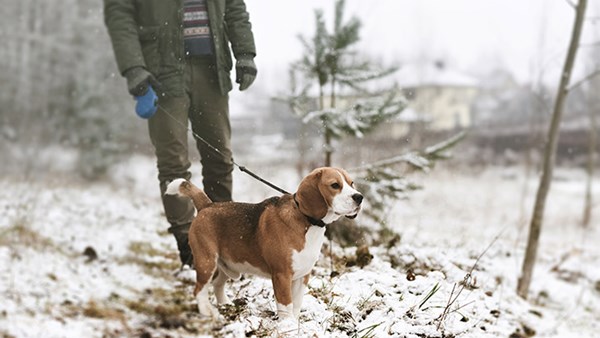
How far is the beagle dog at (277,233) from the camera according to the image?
3.13 metres

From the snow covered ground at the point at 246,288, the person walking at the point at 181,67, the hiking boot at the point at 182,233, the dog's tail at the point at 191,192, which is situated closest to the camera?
the snow covered ground at the point at 246,288

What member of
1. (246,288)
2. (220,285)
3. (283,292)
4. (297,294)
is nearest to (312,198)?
(283,292)

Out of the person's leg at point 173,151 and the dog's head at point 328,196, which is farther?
the person's leg at point 173,151

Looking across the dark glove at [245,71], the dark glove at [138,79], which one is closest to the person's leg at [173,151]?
the dark glove at [138,79]

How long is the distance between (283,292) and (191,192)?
3.09 ft

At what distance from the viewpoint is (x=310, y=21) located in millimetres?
6992

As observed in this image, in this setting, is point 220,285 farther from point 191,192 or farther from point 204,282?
point 191,192

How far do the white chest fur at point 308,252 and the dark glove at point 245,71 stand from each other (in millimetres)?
1365

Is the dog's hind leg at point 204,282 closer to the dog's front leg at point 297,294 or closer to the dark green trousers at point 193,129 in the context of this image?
the dog's front leg at point 297,294

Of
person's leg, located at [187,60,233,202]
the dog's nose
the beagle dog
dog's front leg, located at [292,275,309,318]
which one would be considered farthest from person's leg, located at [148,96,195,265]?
the dog's nose

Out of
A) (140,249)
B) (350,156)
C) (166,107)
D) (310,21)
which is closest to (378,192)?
(350,156)

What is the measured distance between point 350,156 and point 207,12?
4.59 meters

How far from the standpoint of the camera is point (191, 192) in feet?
11.9

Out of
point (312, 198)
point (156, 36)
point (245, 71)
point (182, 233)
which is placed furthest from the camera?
point (182, 233)
